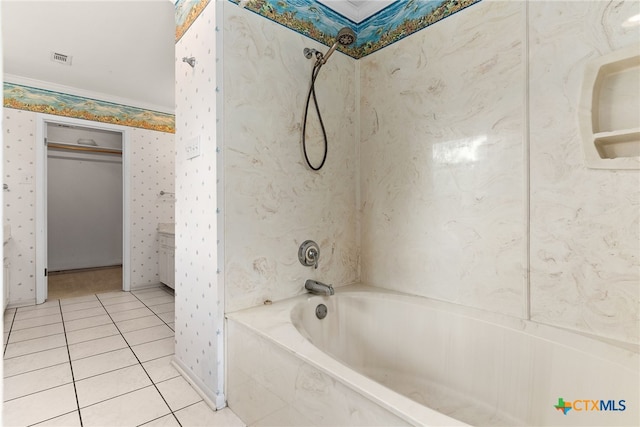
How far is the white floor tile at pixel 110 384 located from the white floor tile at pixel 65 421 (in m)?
0.07

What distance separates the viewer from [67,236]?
17.8 ft

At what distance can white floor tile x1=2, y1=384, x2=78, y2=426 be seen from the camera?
1.63 meters

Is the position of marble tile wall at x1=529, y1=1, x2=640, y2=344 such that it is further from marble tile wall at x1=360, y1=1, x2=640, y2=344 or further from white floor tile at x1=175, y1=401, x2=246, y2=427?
white floor tile at x1=175, y1=401, x2=246, y2=427

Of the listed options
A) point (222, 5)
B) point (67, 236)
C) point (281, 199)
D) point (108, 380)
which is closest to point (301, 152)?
point (281, 199)

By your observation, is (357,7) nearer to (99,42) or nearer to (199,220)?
(199,220)

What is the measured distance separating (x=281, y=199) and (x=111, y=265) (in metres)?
5.21

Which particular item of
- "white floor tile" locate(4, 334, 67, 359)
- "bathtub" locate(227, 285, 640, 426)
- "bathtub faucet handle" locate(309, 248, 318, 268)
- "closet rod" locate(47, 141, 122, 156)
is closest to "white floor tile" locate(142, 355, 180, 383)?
"bathtub" locate(227, 285, 640, 426)

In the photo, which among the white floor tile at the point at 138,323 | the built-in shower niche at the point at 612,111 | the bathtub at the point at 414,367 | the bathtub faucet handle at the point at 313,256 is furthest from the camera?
the white floor tile at the point at 138,323

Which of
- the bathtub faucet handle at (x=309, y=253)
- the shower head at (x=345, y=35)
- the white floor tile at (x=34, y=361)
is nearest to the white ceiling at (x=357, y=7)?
the shower head at (x=345, y=35)

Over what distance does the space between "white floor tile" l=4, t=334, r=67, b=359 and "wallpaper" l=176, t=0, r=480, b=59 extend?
7.69 ft

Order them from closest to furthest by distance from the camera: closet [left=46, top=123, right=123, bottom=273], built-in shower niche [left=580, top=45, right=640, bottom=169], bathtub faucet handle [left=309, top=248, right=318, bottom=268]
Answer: built-in shower niche [left=580, top=45, right=640, bottom=169], bathtub faucet handle [left=309, top=248, right=318, bottom=268], closet [left=46, top=123, right=123, bottom=273]

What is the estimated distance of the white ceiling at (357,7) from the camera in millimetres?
2150

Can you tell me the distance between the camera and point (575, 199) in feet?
4.67

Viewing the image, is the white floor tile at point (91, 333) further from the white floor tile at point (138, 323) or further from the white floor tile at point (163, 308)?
the white floor tile at point (163, 308)
